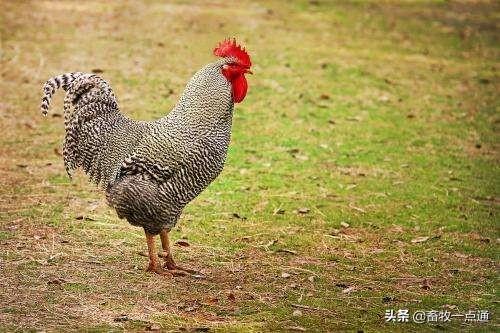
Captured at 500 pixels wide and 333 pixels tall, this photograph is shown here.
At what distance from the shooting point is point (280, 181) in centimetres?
970

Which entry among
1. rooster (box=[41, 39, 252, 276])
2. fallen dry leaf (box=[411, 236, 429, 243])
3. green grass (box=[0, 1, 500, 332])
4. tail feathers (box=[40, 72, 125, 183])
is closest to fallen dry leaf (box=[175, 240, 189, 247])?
green grass (box=[0, 1, 500, 332])

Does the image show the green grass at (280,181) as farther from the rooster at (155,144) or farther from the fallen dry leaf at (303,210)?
the rooster at (155,144)

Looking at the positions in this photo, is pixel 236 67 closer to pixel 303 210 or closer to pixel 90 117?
pixel 90 117

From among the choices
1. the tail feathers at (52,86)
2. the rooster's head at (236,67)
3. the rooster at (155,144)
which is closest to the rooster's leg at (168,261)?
the rooster at (155,144)

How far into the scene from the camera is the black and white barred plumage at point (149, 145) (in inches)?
275

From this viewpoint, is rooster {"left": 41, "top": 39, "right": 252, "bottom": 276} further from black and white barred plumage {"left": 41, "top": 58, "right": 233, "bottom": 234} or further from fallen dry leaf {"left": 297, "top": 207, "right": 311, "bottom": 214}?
fallen dry leaf {"left": 297, "top": 207, "right": 311, "bottom": 214}

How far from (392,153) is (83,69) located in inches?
186

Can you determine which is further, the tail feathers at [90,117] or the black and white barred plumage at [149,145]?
the tail feathers at [90,117]

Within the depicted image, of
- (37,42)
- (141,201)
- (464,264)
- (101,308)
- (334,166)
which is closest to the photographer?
(101,308)

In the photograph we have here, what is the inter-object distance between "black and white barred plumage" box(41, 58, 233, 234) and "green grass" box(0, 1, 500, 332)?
0.62 m

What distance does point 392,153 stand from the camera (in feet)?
35.3

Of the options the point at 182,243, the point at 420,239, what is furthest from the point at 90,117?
the point at 420,239

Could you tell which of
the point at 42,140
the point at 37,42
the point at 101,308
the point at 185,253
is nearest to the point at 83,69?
the point at 37,42

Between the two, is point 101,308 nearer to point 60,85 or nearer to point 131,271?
point 131,271
